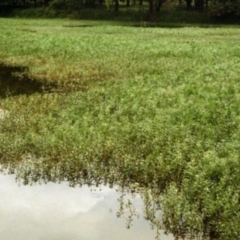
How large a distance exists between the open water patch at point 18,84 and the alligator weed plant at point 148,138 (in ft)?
2.08

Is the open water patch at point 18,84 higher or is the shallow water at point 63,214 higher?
the shallow water at point 63,214

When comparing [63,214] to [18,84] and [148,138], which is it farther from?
[18,84]

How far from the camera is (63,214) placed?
351 inches

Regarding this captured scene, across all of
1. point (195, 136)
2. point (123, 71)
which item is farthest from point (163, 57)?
point (195, 136)

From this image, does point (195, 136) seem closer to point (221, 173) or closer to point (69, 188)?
point (221, 173)

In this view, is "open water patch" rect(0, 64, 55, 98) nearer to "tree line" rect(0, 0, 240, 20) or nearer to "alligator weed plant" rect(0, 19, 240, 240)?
"alligator weed plant" rect(0, 19, 240, 240)

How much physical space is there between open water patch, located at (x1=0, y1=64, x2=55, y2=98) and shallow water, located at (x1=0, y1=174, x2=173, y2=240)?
379 inches

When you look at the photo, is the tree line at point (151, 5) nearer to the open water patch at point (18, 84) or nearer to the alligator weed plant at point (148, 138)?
the open water patch at point (18, 84)

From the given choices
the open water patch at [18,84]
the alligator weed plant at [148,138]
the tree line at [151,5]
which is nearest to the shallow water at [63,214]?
the alligator weed plant at [148,138]

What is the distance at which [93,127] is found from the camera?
1321 cm

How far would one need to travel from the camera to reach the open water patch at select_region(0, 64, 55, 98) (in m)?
19.7

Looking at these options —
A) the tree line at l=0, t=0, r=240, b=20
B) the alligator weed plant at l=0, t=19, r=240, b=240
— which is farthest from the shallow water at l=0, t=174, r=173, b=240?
the tree line at l=0, t=0, r=240, b=20

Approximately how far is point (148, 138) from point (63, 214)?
12.9ft

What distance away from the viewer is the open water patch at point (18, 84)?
19.7 m
